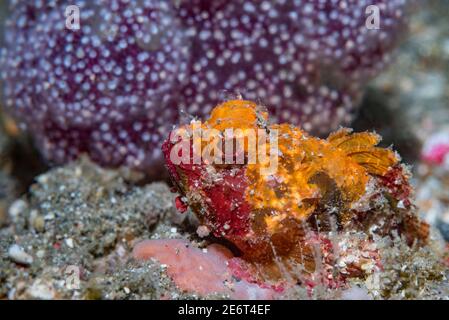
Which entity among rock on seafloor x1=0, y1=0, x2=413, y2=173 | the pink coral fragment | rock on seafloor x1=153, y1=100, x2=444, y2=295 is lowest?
the pink coral fragment

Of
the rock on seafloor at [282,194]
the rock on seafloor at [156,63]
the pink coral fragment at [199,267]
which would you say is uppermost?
the rock on seafloor at [156,63]

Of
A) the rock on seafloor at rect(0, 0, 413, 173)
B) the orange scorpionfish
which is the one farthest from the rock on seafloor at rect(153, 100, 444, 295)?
the rock on seafloor at rect(0, 0, 413, 173)

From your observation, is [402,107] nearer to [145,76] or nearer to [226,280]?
[145,76]

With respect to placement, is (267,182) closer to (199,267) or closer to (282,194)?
(282,194)

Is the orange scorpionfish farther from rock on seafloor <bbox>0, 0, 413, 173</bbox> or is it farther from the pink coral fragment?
rock on seafloor <bbox>0, 0, 413, 173</bbox>

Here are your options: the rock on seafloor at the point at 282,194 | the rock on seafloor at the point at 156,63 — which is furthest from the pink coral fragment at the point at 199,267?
the rock on seafloor at the point at 156,63

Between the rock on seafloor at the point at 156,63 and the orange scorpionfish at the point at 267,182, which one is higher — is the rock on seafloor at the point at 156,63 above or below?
above

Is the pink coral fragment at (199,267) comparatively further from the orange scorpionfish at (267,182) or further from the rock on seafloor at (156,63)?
the rock on seafloor at (156,63)

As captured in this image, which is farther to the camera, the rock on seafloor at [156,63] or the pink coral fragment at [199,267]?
the rock on seafloor at [156,63]
